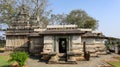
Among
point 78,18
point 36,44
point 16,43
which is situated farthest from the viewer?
point 78,18

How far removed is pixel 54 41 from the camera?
2556 cm

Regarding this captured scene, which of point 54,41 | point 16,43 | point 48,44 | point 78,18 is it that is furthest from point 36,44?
point 78,18

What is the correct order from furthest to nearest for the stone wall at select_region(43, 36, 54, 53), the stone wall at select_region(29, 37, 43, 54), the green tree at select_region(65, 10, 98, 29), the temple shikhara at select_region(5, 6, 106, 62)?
the green tree at select_region(65, 10, 98, 29) < the stone wall at select_region(29, 37, 43, 54) < the stone wall at select_region(43, 36, 54, 53) < the temple shikhara at select_region(5, 6, 106, 62)

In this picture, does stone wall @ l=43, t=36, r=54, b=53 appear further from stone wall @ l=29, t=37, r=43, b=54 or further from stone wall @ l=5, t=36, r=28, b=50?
stone wall @ l=5, t=36, r=28, b=50

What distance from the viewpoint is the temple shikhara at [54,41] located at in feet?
82.3

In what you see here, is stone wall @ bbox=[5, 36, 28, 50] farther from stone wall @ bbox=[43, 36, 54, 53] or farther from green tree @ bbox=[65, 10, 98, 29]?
green tree @ bbox=[65, 10, 98, 29]

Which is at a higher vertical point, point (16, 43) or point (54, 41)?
point (54, 41)

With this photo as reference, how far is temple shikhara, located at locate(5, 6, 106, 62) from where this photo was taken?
82.3ft

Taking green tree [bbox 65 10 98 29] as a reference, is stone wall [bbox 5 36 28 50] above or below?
below

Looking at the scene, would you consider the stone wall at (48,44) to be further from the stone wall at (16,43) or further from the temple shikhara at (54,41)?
the stone wall at (16,43)

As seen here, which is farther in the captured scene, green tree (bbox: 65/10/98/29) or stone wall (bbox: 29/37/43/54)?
green tree (bbox: 65/10/98/29)

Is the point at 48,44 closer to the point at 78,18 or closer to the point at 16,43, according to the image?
the point at 16,43

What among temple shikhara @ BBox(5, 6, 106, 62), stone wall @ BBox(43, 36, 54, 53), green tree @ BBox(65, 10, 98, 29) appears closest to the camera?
temple shikhara @ BBox(5, 6, 106, 62)

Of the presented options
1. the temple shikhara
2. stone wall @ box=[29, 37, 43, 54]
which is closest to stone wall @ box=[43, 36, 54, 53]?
the temple shikhara
